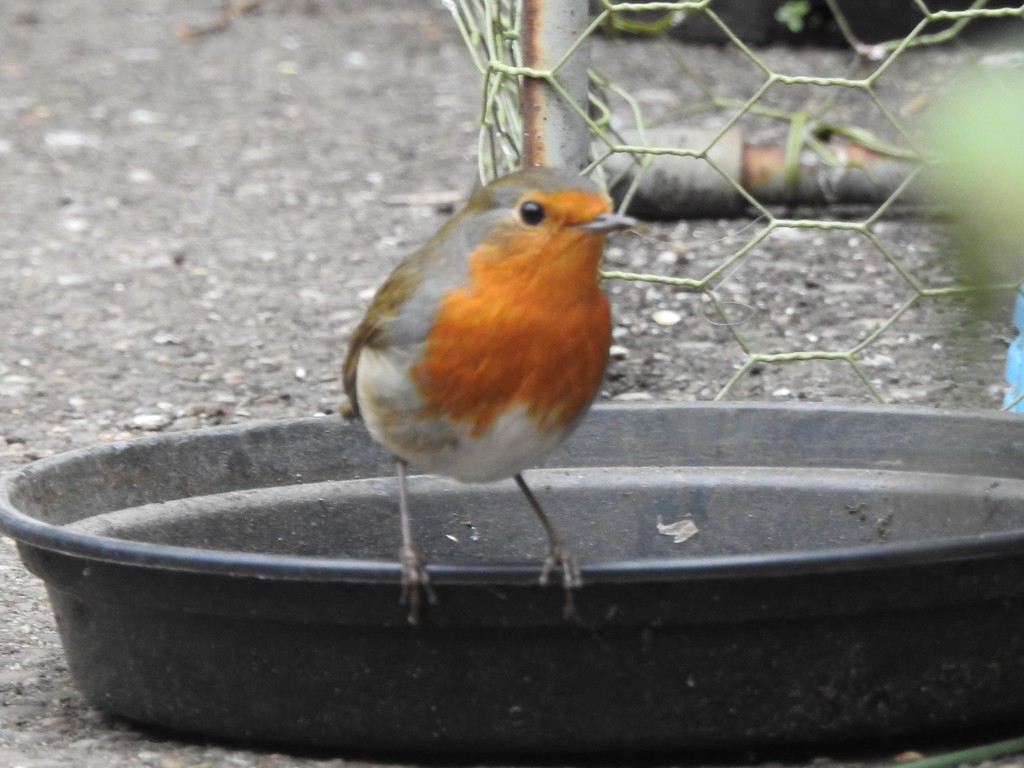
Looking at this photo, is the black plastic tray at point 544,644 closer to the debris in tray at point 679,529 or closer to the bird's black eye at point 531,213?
the bird's black eye at point 531,213

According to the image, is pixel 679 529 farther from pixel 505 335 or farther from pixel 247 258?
pixel 247 258

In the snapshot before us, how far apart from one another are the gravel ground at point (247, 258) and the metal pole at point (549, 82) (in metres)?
0.66

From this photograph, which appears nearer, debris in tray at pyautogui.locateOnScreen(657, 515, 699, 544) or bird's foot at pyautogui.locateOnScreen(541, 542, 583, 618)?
bird's foot at pyautogui.locateOnScreen(541, 542, 583, 618)

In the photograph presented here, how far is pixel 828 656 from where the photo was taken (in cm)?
153

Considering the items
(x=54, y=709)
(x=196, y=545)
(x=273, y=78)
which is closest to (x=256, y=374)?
(x=196, y=545)

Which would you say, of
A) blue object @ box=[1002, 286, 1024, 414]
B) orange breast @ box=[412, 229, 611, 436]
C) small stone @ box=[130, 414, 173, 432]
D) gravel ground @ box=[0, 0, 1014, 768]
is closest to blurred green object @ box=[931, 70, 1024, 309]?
orange breast @ box=[412, 229, 611, 436]

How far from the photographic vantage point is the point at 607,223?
1543 millimetres

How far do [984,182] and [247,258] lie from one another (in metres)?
4.06

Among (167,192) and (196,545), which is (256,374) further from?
(167,192)

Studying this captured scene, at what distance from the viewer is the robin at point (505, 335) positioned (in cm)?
160

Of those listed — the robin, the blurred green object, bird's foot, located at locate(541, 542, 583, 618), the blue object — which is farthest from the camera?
the blue object

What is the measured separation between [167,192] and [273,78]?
1.60 metres

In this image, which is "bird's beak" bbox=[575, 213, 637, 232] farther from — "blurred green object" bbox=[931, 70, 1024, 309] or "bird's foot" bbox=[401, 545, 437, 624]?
"blurred green object" bbox=[931, 70, 1024, 309]

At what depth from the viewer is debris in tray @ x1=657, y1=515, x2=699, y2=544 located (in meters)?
2.33
